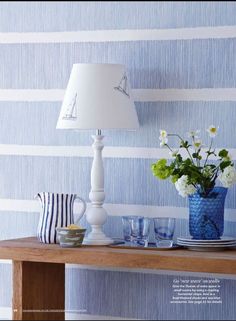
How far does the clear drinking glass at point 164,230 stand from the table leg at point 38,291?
1.45ft

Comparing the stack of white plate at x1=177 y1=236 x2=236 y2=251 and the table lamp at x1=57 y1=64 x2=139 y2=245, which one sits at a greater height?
the table lamp at x1=57 y1=64 x2=139 y2=245

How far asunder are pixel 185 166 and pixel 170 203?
0.28 m

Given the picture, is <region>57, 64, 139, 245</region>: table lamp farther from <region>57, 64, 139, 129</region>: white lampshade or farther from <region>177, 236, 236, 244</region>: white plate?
<region>177, 236, 236, 244</region>: white plate

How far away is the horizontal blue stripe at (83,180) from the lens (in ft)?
11.5

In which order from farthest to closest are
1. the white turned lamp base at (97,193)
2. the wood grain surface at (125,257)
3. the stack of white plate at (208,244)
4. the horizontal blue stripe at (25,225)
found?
the horizontal blue stripe at (25,225)
the white turned lamp base at (97,193)
the stack of white plate at (208,244)
the wood grain surface at (125,257)

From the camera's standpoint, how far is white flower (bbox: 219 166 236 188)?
3211mm

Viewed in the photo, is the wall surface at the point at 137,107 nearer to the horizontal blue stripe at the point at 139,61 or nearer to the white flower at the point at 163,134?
the horizontal blue stripe at the point at 139,61

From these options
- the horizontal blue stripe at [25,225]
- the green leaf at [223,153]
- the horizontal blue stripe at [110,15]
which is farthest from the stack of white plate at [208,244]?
the horizontal blue stripe at [110,15]

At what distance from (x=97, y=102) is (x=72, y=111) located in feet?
0.29

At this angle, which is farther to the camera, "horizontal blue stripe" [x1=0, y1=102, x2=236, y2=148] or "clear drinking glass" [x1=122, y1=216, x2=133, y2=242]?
"horizontal blue stripe" [x1=0, y1=102, x2=236, y2=148]

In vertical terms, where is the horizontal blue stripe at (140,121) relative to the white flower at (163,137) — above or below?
above

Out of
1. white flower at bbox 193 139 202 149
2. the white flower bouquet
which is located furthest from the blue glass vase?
white flower at bbox 193 139 202 149

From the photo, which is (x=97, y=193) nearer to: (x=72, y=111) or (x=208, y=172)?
(x=72, y=111)

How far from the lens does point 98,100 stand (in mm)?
3318
